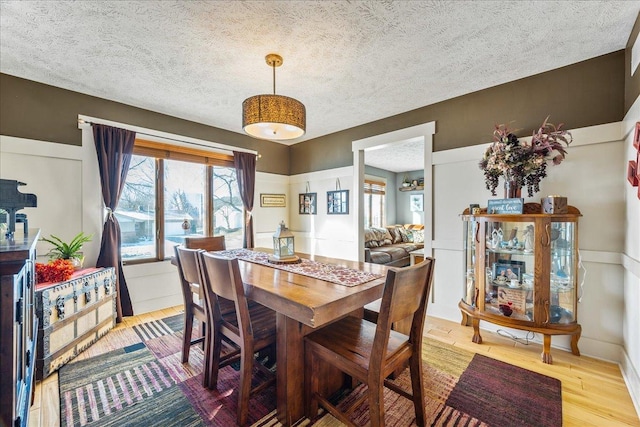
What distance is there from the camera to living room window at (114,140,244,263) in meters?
3.34

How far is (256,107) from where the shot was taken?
76.6 inches

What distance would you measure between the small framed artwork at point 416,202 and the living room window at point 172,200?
506cm

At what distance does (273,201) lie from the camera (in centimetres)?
479

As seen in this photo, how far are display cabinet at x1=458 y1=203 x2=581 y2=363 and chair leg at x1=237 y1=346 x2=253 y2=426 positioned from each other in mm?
2047

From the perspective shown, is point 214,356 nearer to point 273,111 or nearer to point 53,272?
point 53,272

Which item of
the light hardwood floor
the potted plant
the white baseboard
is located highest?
the potted plant

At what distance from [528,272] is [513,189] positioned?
0.73 m

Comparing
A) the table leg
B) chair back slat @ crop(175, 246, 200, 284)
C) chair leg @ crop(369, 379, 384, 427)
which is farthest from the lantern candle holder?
chair leg @ crop(369, 379, 384, 427)

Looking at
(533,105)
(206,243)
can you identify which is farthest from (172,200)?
(533,105)

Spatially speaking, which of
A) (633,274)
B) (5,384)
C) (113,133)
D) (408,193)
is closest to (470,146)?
(633,274)

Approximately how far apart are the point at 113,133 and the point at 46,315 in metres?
1.92

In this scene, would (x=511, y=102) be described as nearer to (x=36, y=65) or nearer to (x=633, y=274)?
(x=633, y=274)

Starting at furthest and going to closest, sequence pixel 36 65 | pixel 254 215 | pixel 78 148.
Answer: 1. pixel 254 215
2. pixel 78 148
3. pixel 36 65

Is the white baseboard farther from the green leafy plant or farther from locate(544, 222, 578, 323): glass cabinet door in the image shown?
the green leafy plant
